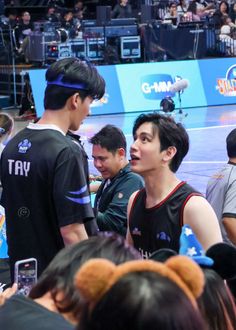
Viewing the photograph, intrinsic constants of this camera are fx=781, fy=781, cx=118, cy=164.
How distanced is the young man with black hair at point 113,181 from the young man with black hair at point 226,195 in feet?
→ 1.75

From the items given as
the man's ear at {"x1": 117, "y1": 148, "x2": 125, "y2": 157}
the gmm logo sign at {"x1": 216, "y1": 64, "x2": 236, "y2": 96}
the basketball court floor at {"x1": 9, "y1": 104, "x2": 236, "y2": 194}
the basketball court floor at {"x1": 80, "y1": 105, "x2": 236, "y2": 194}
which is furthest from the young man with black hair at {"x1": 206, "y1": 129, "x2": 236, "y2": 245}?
the gmm logo sign at {"x1": 216, "y1": 64, "x2": 236, "y2": 96}

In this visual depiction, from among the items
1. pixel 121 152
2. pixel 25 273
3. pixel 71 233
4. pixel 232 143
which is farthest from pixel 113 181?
pixel 25 273

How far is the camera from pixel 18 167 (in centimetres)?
393

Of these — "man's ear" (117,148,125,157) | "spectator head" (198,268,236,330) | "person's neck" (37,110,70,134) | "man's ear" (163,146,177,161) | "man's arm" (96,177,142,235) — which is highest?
"person's neck" (37,110,70,134)

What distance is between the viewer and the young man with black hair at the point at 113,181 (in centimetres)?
491

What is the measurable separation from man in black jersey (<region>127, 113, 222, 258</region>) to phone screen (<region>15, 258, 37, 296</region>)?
686 mm

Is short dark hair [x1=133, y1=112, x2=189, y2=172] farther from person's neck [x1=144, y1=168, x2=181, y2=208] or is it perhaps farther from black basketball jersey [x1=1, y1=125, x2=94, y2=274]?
black basketball jersey [x1=1, y1=125, x2=94, y2=274]

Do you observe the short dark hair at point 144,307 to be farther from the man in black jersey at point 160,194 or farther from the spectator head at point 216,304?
the man in black jersey at point 160,194

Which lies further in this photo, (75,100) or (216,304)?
(75,100)

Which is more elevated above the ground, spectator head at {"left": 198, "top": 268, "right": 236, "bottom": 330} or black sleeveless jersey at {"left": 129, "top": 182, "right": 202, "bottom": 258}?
spectator head at {"left": 198, "top": 268, "right": 236, "bottom": 330}

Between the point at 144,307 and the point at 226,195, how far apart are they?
3619 millimetres

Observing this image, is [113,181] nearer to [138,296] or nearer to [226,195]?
[226,195]

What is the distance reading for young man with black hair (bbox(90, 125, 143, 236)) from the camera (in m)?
4.91

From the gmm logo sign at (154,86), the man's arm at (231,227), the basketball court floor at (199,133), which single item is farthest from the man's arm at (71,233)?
the gmm logo sign at (154,86)
